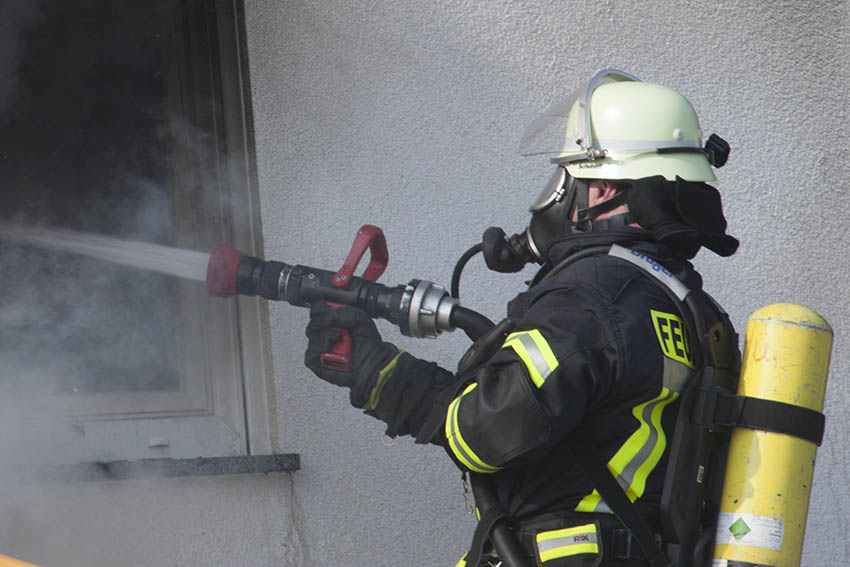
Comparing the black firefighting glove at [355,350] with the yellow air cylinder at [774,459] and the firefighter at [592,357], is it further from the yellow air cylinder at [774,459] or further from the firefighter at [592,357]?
the yellow air cylinder at [774,459]

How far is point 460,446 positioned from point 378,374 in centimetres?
46

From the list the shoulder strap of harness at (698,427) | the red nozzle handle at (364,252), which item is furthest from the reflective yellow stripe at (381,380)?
the shoulder strap of harness at (698,427)

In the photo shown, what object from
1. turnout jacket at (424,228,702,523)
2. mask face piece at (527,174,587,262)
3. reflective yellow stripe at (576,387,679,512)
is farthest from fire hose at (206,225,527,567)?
reflective yellow stripe at (576,387,679,512)

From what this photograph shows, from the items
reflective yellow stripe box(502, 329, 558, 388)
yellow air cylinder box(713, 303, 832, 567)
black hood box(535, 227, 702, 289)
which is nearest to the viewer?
reflective yellow stripe box(502, 329, 558, 388)

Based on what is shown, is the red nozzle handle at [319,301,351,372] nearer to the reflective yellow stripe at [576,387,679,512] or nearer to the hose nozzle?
the hose nozzle

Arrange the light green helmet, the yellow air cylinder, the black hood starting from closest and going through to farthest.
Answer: the yellow air cylinder
the black hood
the light green helmet

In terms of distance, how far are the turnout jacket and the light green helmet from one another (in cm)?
30

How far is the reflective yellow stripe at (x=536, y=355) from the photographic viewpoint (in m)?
1.88

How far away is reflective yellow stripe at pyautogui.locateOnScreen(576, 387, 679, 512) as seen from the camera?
200 cm

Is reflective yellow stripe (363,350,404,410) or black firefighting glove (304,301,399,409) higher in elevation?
black firefighting glove (304,301,399,409)

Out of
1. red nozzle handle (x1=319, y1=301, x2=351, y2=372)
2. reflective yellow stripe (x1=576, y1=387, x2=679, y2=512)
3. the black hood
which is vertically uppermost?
the black hood

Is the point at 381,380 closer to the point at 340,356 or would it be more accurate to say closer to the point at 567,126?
the point at 340,356

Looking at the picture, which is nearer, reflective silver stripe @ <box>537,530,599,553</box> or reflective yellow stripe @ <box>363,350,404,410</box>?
reflective silver stripe @ <box>537,530,599,553</box>

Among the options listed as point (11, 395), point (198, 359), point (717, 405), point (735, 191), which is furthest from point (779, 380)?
point (11, 395)
